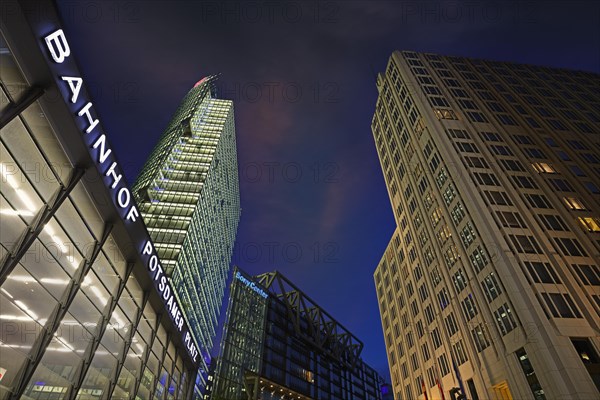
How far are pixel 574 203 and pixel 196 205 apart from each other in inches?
2863

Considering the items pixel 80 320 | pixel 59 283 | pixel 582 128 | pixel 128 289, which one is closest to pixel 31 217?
pixel 59 283

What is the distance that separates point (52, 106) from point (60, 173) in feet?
10.4

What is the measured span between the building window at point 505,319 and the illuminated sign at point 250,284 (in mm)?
49783

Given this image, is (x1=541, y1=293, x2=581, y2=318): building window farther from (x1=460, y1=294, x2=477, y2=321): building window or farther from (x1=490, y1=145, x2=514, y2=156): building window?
(x1=490, y1=145, x2=514, y2=156): building window

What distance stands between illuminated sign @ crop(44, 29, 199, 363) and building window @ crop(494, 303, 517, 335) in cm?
3578

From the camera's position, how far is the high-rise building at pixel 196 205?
74.0 meters

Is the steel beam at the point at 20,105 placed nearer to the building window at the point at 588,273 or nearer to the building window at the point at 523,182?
the building window at the point at 588,273

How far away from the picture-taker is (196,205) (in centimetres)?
8050

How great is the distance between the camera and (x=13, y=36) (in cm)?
1097

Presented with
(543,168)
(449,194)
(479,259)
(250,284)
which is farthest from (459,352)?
(250,284)

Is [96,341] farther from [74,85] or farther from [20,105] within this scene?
[74,85]

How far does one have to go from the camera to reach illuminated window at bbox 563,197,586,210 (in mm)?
45797

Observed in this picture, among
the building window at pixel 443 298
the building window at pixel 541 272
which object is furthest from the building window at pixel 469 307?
the building window at pixel 541 272

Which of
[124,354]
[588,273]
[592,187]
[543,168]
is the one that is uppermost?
[543,168]
